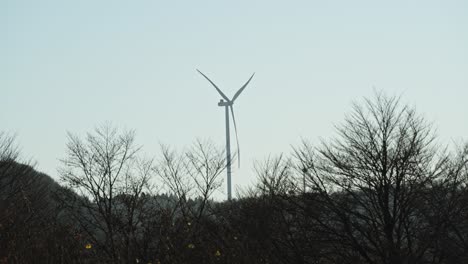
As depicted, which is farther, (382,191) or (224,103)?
(224,103)

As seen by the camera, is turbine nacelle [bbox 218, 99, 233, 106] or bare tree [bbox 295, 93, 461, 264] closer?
bare tree [bbox 295, 93, 461, 264]

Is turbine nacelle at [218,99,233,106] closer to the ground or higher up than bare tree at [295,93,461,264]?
higher up

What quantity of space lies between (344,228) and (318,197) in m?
1.28

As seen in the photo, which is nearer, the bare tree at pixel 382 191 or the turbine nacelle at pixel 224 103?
the bare tree at pixel 382 191

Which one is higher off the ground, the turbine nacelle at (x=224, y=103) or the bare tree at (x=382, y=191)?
the turbine nacelle at (x=224, y=103)

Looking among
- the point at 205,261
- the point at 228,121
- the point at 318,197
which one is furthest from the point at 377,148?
the point at 228,121

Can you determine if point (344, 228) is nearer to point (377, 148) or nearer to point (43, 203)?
point (377, 148)

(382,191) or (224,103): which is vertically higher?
(224,103)

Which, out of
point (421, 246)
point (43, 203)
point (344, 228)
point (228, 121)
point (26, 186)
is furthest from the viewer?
point (43, 203)

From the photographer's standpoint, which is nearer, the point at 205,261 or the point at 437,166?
the point at 205,261

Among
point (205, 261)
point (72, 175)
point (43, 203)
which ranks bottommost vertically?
point (205, 261)

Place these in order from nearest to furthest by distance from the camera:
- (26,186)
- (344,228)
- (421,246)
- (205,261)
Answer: (205,261)
(421,246)
(344,228)
(26,186)

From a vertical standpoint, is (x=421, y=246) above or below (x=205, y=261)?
above

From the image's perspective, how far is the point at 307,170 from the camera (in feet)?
68.8
